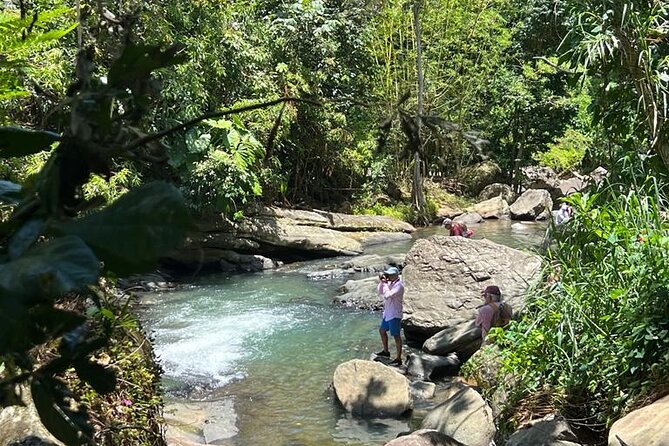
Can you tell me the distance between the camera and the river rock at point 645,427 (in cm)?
347

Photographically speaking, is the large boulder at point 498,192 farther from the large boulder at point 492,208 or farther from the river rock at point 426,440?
the river rock at point 426,440

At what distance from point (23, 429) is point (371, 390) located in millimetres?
4152

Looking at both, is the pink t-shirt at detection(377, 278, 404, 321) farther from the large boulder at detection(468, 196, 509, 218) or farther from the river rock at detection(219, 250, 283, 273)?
the large boulder at detection(468, 196, 509, 218)

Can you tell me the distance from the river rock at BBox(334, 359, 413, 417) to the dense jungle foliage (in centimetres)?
175

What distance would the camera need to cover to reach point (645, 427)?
3594mm

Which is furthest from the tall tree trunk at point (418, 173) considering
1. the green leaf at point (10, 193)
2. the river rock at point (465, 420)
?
the green leaf at point (10, 193)

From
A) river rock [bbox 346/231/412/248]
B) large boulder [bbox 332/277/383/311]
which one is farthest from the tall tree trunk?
large boulder [bbox 332/277/383/311]

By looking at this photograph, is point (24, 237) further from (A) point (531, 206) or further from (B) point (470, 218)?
(A) point (531, 206)

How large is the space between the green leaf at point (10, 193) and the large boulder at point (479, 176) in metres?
22.6

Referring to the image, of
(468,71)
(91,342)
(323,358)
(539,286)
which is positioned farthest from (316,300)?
(468,71)

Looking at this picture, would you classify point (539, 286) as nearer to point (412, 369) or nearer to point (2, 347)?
point (412, 369)

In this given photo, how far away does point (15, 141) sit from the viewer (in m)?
0.84

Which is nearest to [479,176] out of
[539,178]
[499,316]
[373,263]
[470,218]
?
[539,178]

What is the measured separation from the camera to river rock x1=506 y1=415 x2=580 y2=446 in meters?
4.23
